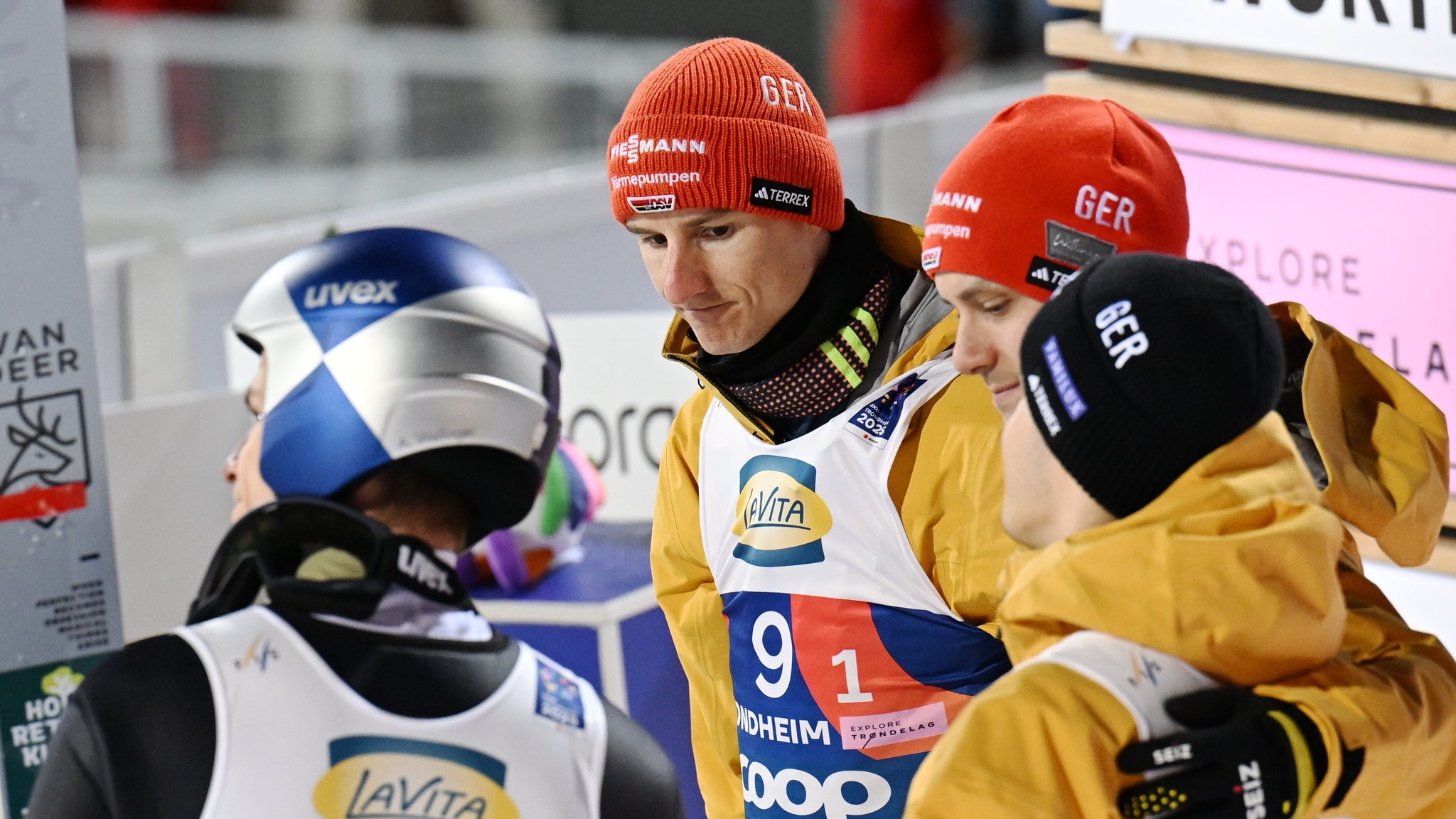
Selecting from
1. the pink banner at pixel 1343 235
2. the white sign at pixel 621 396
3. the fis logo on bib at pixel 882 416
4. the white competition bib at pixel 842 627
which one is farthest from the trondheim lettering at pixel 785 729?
the white sign at pixel 621 396

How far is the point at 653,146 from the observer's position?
95.0 inches

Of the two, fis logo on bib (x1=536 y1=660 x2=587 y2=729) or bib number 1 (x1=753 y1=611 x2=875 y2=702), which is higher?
fis logo on bib (x1=536 y1=660 x2=587 y2=729)

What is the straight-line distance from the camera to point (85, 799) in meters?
1.84

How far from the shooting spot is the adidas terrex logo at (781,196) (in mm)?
2414

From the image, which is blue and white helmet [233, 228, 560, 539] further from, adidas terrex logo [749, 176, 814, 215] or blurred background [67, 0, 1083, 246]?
blurred background [67, 0, 1083, 246]

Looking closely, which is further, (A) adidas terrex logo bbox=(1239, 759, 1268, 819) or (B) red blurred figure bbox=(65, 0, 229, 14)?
(B) red blurred figure bbox=(65, 0, 229, 14)

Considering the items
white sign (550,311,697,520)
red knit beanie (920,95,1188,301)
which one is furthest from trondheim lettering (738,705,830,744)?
white sign (550,311,697,520)

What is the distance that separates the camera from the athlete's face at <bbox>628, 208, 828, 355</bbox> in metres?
2.41

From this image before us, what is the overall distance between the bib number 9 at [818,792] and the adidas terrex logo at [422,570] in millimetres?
598

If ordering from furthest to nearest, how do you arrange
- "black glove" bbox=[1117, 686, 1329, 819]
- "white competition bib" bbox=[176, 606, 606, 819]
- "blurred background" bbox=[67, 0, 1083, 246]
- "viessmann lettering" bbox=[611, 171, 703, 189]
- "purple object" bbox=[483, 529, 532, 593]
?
"blurred background" bbox=[67, 0, 1083, 246], "purple object" bbox=[483, 529, 532, 593], "viessmann lettering" bbox=[611, 171, 703, 189], "white competition bib" bbox=[176, 606, 606, 819], "black glove" bbox=[1117, 686, 1329, 819]

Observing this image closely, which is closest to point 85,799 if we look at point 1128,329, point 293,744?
point 293,744

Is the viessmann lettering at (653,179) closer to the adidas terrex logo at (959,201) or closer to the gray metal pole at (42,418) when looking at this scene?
the adidas terrex logo at (959,201)

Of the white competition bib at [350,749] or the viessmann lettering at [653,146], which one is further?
the viessmann lettering at [653,146]

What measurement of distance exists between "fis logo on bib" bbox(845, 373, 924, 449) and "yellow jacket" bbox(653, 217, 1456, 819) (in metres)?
0.03
